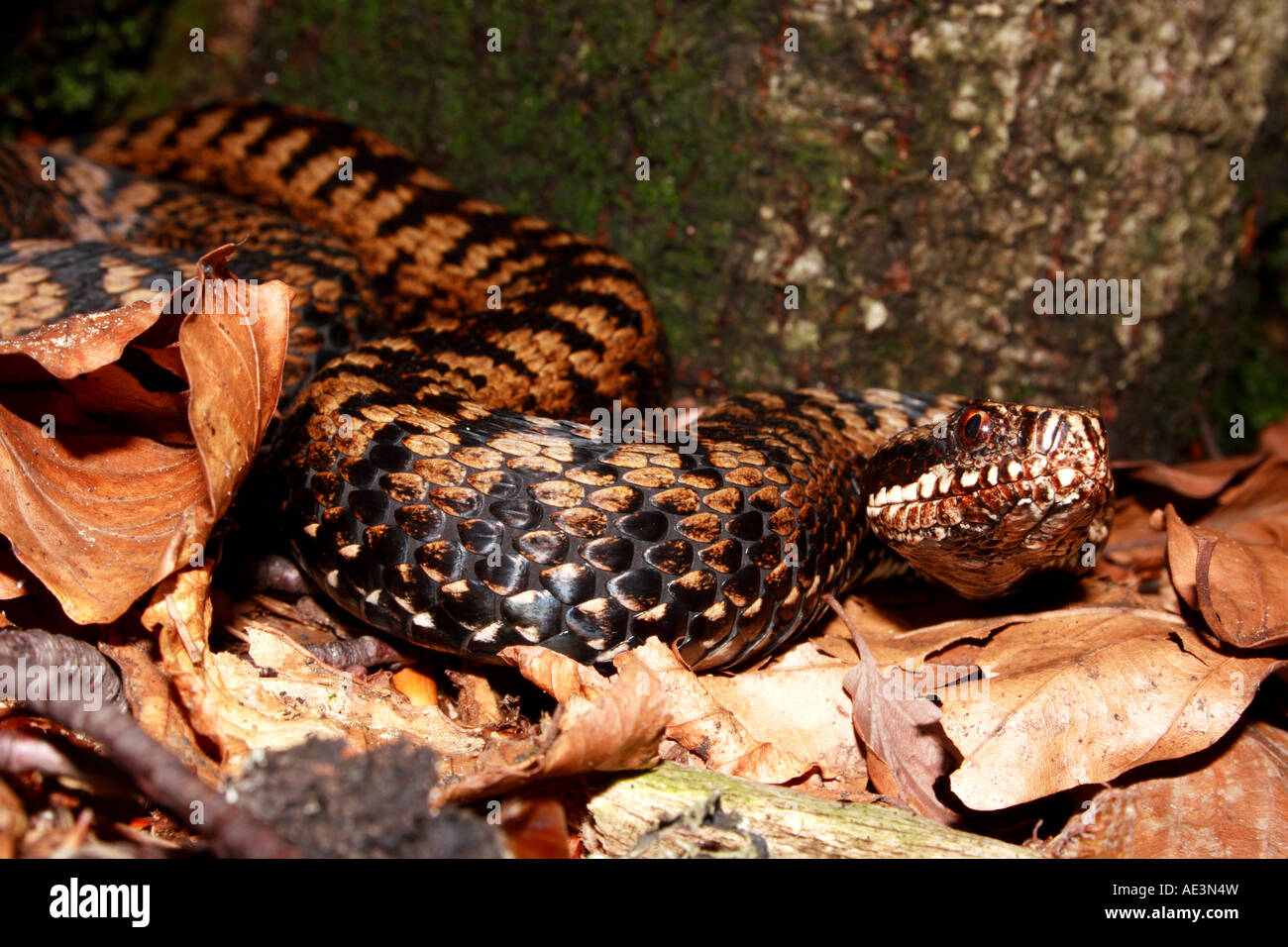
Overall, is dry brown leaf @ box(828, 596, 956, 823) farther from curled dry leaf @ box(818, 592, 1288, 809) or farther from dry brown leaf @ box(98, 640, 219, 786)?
dry brown leaf @ box(98, 640, 219, 786)

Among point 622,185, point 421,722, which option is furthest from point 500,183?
point 421,722

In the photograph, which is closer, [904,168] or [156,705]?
[156,705]

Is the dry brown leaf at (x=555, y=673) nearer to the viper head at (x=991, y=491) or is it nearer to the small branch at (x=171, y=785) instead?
the small branch at (x=171, y=785)

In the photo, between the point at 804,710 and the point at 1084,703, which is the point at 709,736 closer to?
the point at 804,710

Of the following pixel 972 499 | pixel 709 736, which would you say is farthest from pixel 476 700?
pixel 972 499

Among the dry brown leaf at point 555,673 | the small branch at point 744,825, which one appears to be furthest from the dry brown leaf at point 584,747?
the dry brown leaf at point 555,673

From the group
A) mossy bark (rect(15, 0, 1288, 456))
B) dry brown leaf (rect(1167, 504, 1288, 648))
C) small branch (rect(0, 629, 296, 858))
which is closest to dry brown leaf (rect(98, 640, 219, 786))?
small branch (rect(0, 629, 296, 858))
